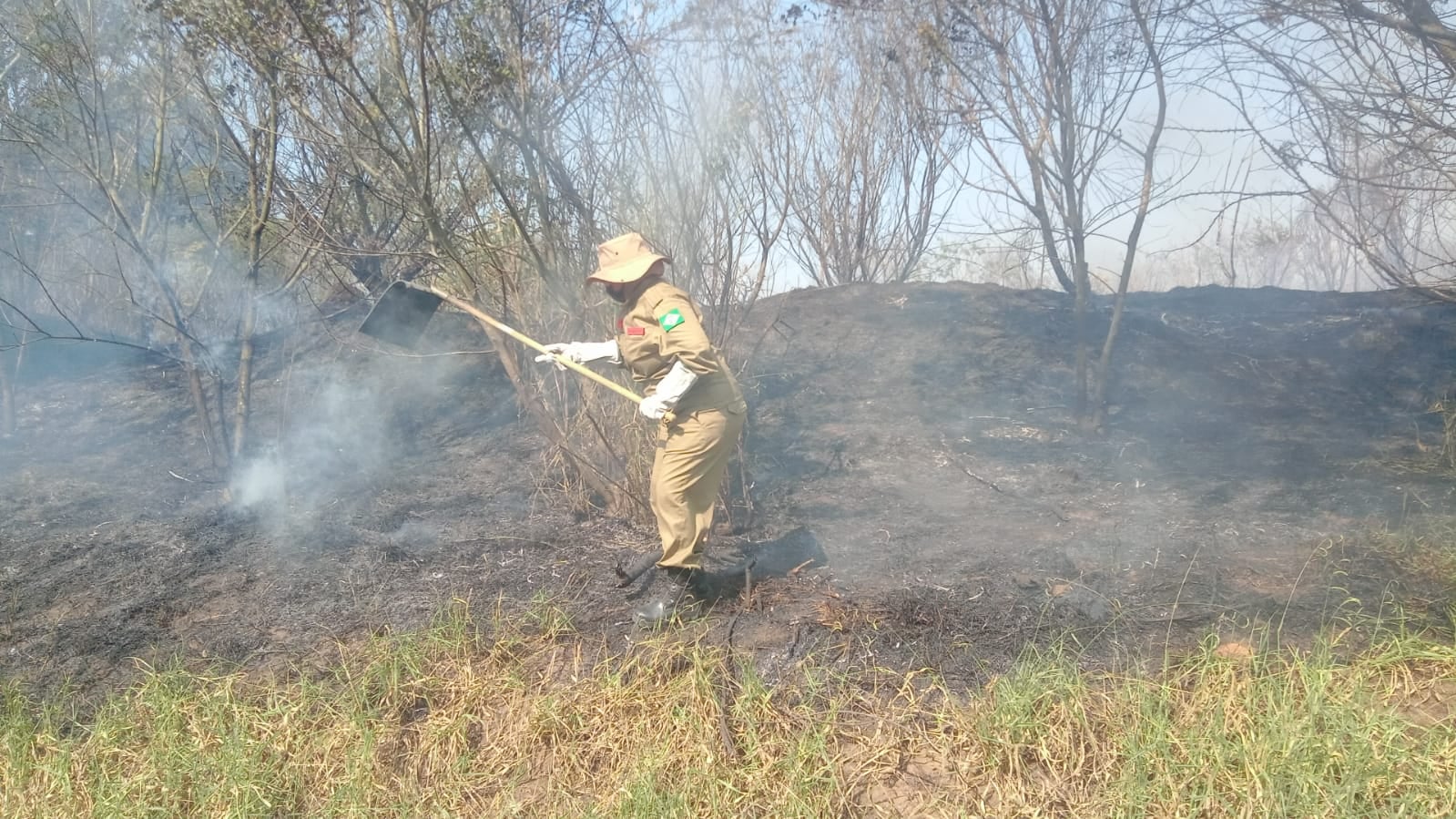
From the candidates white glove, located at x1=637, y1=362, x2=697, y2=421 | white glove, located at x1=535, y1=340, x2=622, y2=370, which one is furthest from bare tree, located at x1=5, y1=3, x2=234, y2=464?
white glove, located at x1=637, y1=362, x2=697, y2=421

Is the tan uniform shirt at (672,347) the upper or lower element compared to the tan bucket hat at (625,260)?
lower

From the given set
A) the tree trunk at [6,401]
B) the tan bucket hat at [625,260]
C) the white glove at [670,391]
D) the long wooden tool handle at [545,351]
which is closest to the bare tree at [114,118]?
the long wooden tool handle at [545,351]

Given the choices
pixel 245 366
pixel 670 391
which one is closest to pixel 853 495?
pixel 670 391

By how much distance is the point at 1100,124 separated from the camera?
237 inches

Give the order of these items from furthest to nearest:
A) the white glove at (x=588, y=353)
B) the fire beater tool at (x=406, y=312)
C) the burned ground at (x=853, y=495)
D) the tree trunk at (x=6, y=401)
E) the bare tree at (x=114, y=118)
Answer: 1. the tree trunk at (x=6, y=401)
2. the bare tree at (x=114, y=118)
3. the fire beater tool at (x=406, y=312)
4. the white glove at (x=588, y=353)
5. the burned ground at (x=853, y=495)

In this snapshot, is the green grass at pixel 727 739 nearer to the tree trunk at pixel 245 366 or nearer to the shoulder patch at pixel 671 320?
the shoulder patch at pixel 671 320

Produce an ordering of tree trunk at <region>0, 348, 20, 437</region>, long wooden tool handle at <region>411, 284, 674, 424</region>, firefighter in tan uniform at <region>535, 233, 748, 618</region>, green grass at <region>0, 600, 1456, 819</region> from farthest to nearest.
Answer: tree trunk at <region>0, 348, 20, 437</region> → long wooden tool handle at <region>411, 284, 674, 424</region> → firefighter in tan uniform at <region>535, 233, 748, 618</region> → green grass at <region>0, 600, 1456, 819</region>

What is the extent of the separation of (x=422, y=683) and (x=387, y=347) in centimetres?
504

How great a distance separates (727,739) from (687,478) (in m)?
1.13

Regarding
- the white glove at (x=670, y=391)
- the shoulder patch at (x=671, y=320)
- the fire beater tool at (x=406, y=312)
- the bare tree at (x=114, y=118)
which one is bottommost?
the white glove at (x=670, y=391)

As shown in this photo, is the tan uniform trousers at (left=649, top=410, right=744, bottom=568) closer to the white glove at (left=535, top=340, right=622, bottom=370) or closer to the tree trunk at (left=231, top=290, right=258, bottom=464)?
the white glove at (left=535, top=340, right=622, bottom=370)

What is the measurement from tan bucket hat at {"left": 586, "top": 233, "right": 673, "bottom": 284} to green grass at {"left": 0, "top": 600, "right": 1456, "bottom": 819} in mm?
1516

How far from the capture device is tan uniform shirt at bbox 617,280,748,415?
12.6 feet

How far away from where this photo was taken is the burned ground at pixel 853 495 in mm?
4062
